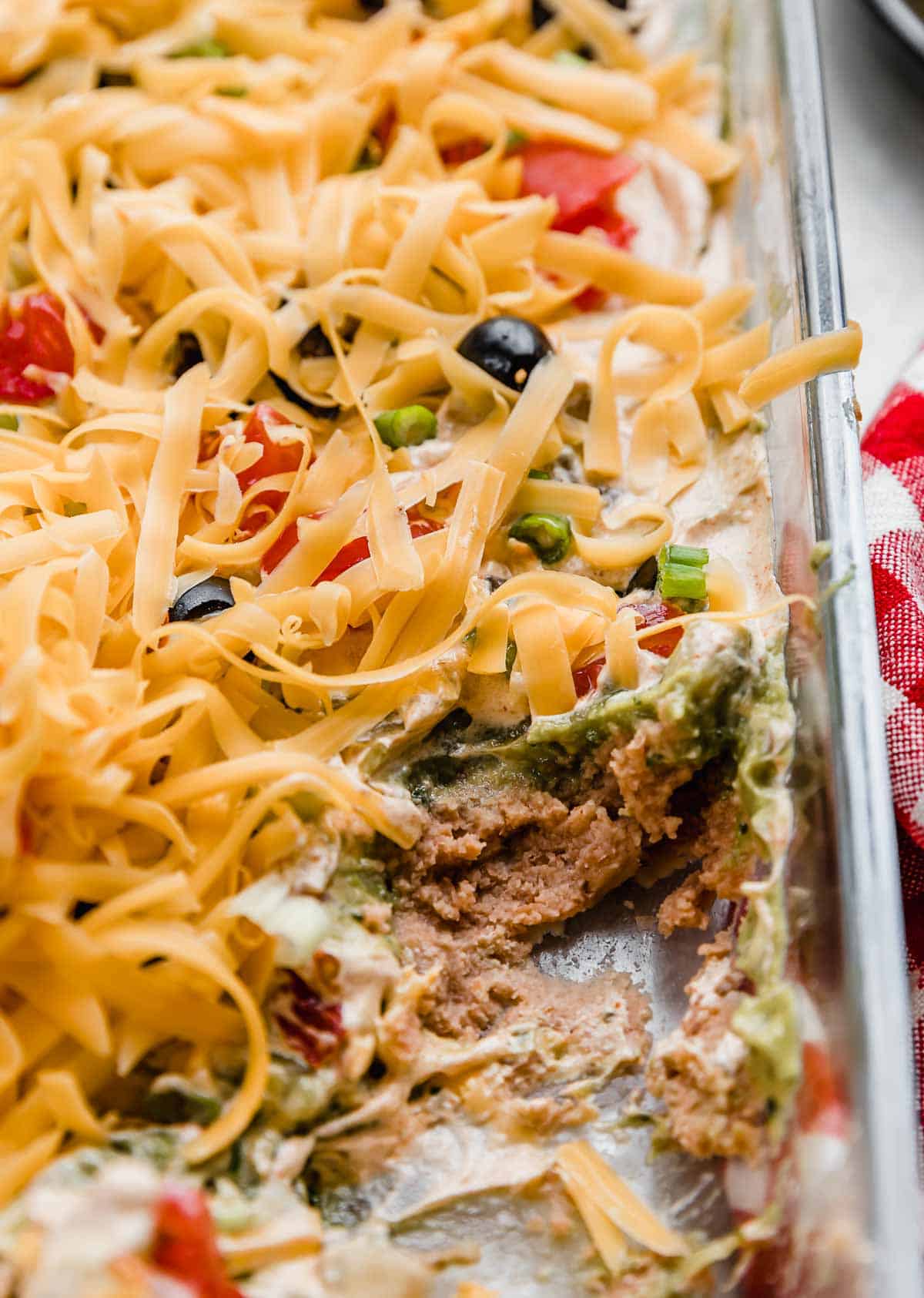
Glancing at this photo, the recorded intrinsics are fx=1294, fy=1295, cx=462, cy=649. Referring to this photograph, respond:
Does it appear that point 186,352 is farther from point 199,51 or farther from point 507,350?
point 199,51

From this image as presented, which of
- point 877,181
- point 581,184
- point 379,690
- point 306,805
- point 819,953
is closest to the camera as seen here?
point 819,953

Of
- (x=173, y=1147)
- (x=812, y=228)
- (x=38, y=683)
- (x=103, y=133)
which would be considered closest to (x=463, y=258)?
(x=812, y=228)

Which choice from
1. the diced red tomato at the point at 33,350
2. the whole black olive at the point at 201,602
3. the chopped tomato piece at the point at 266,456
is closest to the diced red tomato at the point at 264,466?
the chopped tomato piece at the point at 266,456

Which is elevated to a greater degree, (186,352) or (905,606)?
(186,352)

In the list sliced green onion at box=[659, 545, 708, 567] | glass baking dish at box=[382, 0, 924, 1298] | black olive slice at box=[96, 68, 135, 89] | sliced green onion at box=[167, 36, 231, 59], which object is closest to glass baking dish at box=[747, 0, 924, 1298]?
glass baking dish at box=[382, 0, 924, 1298]

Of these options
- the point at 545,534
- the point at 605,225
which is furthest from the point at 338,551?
the point at 605,225

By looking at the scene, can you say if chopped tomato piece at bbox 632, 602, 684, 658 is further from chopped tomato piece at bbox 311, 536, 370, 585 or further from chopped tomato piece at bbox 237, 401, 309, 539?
chopped tomato piece at bbox 237, 401, 309, 539

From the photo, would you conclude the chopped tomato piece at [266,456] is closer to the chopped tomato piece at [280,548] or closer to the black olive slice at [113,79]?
the chopped tomato piece at [280,548]
